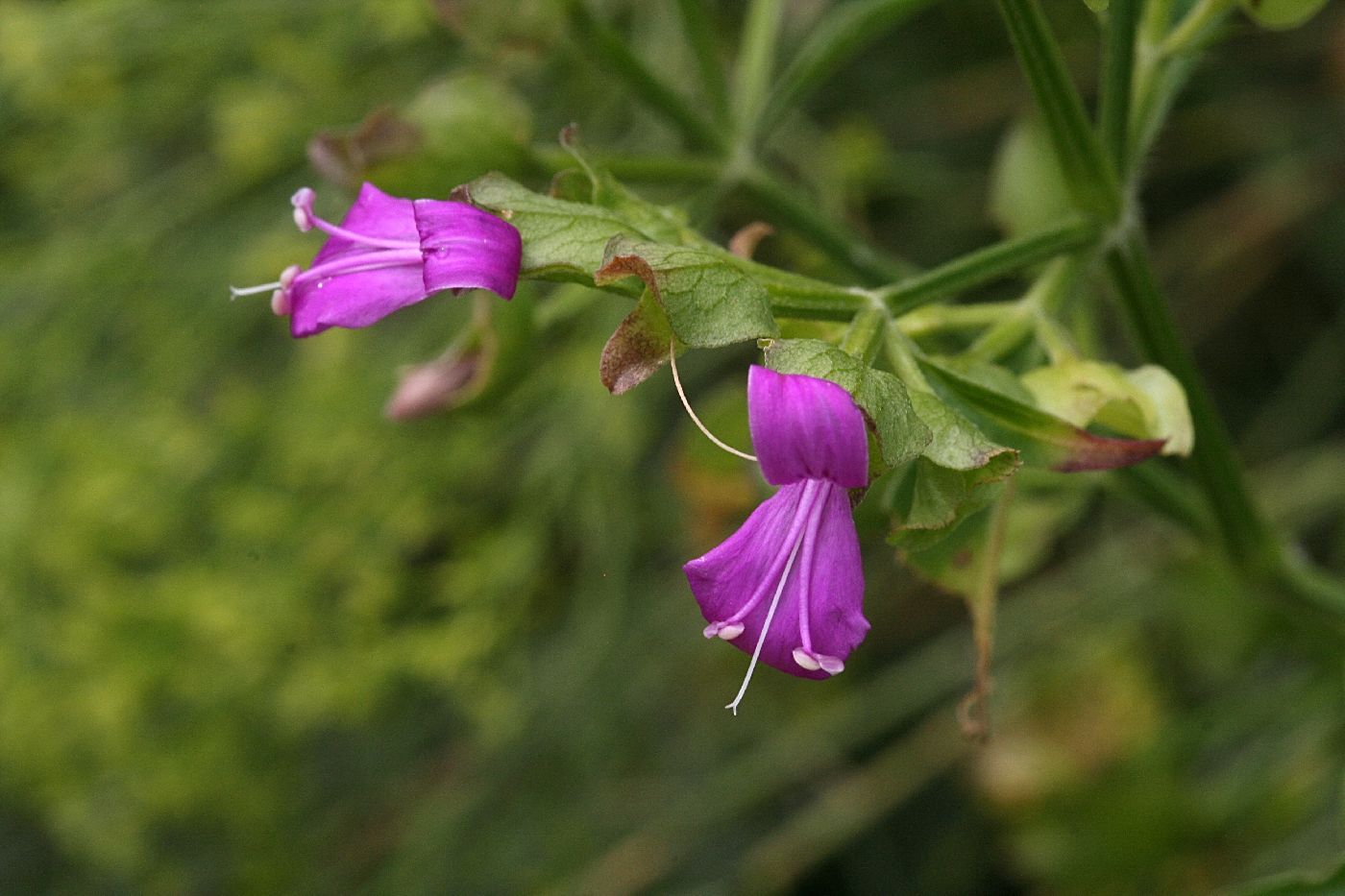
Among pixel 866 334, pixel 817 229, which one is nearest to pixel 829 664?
pixel 866 334

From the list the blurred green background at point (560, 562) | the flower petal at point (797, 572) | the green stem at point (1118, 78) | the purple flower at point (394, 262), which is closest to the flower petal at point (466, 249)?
the purple flower at point (394, 262)

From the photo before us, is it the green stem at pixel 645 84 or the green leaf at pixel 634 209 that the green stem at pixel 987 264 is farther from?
the green stem at pixel 645 84

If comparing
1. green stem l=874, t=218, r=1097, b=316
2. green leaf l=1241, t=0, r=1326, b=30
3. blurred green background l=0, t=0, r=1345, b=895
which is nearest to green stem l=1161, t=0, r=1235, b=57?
green leaf l=1241, t=0, r=1326, b=30

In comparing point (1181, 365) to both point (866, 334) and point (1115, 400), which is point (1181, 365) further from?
point (866, 334)

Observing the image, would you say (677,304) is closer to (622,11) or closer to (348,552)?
(348,552)

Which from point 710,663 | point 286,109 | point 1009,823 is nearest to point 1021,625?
point 1009,823

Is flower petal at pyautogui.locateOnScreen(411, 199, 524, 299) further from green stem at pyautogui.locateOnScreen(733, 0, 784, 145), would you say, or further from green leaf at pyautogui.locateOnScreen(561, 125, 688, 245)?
green stem at pyautogui.locateOnScreen(733, 0, 784, 145)

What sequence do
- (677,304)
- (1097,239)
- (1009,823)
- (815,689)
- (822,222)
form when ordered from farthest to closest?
1. (815,689)
2. (1009,823)
3. (822,222)
4. (1097,239)
5. (677,304)
